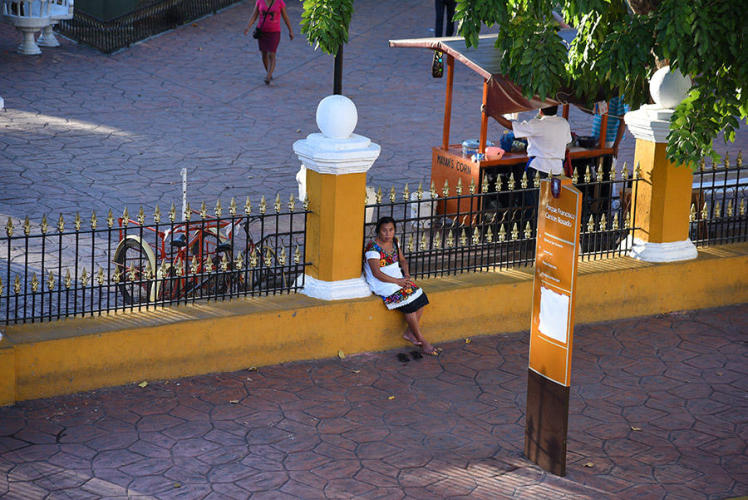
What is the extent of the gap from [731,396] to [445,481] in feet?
8.87

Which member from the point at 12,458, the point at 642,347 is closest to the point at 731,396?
the point at 642,347

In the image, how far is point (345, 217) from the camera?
899 centimetres

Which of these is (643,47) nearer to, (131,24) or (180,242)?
(180,242)

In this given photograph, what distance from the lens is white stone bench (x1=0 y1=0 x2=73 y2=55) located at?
760 inches

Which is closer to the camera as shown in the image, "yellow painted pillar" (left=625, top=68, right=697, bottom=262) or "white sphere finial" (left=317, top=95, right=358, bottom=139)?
"white sphere finial" (left=317, top=95, right=358, bottom=139)

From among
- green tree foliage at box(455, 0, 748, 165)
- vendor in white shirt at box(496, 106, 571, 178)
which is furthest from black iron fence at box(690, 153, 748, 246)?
green tree foliage at box(455, 0, 748, 165)

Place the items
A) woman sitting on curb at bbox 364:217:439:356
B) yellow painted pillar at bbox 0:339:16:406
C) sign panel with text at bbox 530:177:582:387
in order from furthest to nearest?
1. woman sitting on curb at bbox 364:217:439:356
2. yellow painted pillar at bbox 0:339:16:406
3. sign panel with text at bbox 530:177:582:387

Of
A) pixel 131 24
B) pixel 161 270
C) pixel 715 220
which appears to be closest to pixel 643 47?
pixel 715 220

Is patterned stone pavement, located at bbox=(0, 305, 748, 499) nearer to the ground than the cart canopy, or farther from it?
nearer to the ground

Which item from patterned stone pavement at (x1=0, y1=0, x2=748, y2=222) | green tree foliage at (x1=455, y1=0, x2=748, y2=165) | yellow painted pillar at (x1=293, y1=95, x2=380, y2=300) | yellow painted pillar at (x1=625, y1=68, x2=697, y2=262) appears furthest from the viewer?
patterned stone pavement at (x1=0, y1=0, x2=748, y2=222)

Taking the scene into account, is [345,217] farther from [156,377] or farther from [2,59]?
[2,59]

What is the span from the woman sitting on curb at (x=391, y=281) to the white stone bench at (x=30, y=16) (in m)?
12.2

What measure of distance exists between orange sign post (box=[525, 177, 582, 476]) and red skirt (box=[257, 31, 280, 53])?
1116 cm

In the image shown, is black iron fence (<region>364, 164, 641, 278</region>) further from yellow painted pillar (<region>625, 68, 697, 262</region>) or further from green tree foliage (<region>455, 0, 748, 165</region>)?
green tree foliage (<region>455, 0, 748, 165</region>)
